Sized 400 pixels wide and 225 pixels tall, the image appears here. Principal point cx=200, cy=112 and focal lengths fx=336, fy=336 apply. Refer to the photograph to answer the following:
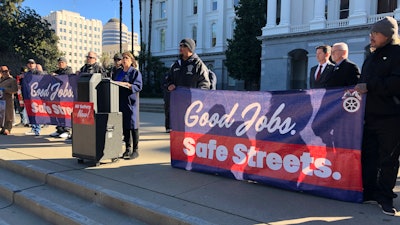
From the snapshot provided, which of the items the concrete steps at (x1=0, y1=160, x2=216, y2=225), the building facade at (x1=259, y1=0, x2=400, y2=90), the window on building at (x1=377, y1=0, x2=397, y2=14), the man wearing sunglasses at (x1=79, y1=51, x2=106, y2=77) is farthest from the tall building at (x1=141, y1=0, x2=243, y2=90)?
the concrete steps at (x1=0, y1=160, x2=216, y2=225)

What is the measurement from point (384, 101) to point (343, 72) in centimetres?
95

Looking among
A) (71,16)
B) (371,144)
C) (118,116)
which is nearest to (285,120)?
→ (371,144)

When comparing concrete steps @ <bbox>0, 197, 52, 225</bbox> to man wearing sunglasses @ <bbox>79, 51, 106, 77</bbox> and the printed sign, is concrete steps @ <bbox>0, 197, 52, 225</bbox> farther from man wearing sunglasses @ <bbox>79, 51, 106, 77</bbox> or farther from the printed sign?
man wearing sunglasses @ <bbox>79, 51, 106, 77</bbox>

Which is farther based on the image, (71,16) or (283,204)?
(71,16)

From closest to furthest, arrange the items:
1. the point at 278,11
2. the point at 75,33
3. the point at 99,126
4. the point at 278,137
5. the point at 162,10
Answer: the point at 278,137 < the point at 99,126 < the point at 278,11 < the point at 162,10 < the point at 75,33

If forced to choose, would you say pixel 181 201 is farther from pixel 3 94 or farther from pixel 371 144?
pixel 3 94

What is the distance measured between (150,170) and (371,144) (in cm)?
323

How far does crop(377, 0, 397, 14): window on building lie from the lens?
28.7 m

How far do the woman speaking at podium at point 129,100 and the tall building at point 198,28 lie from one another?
37.2 m

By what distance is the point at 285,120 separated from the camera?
432 centimetres

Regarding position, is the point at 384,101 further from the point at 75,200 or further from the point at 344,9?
the point at 344,9

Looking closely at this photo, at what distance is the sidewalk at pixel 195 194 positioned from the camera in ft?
11.4

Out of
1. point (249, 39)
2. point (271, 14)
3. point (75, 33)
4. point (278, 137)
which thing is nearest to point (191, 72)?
point (278, 137)

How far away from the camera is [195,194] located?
4.23 meters
